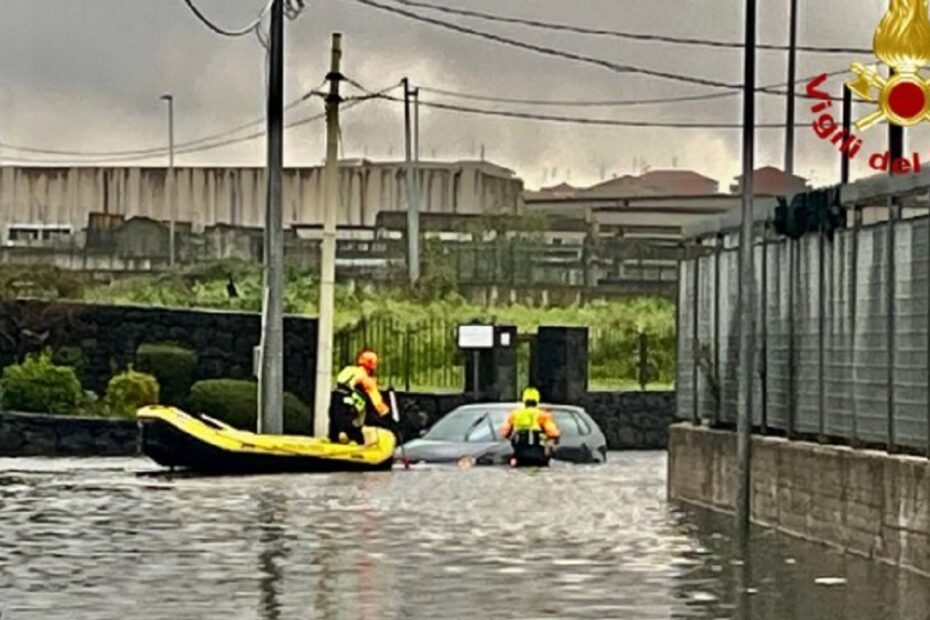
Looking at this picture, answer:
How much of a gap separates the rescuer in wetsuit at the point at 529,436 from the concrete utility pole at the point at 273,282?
4256 mm

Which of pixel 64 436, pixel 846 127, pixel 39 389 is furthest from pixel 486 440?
pixel 39 389

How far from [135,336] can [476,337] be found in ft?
22.2

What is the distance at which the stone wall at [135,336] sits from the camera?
50125 millimetres

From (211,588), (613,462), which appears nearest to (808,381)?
(211,588)

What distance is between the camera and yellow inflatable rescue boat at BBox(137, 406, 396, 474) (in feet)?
115

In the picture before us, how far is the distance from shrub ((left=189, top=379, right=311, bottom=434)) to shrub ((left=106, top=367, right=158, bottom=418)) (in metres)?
0.87

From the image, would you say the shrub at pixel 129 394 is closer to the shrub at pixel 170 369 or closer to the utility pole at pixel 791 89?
the shrub at pixel 170 369

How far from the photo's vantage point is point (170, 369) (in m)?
49.6

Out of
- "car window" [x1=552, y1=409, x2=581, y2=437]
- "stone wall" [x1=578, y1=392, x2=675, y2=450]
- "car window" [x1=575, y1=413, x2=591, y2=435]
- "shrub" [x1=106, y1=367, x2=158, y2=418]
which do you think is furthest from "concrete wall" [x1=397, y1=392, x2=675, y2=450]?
"car window" [x1=552, y1=409, x2=581, y2=437]

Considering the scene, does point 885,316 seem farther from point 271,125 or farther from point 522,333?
point 522,333

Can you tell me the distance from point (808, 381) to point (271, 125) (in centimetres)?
2087

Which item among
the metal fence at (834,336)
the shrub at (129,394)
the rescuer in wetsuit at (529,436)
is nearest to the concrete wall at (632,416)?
the shrub at (129,394)

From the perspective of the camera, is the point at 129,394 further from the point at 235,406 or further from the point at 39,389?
the point at 235,406

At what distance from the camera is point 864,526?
20484 mm
